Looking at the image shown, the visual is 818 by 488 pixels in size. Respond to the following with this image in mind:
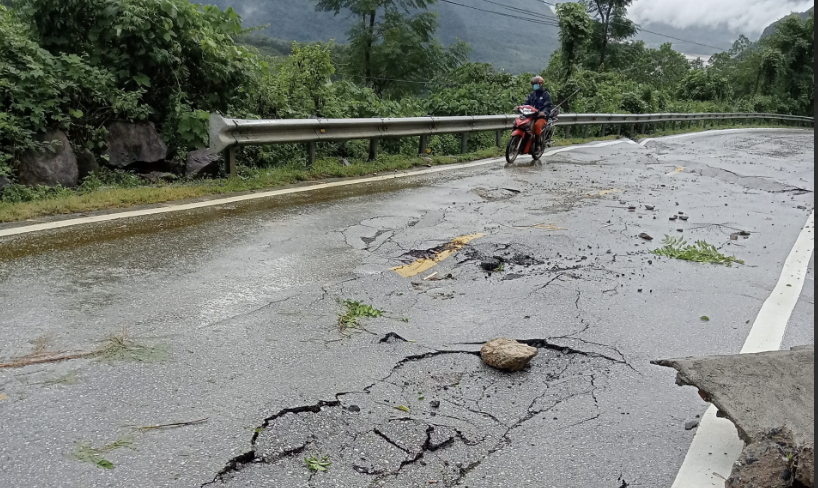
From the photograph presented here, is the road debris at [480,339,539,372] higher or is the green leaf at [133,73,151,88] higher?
the green leaf at [133,73,151,88]

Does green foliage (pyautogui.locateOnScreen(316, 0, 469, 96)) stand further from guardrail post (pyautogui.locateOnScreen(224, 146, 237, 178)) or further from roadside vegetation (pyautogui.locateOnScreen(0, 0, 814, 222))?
guardrail post (pyautogui.locateOnScreen(224, 146, 237, 178))

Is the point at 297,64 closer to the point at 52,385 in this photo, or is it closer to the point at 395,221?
the point at 395,221

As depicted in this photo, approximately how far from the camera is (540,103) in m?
12.5

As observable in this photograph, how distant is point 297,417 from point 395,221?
13.0ft

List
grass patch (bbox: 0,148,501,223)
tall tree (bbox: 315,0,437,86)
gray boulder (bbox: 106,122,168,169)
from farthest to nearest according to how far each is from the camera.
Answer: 1. tall tree (bbox: 315,0,437,86)
2. gray boulder (bbox: 106,122,168,169)
3. grass patch (bbox: 0,148,501,223)

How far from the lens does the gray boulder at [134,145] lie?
797cm

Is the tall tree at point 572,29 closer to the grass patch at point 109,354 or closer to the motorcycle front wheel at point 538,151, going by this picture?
the motorcycle front wheel at point 538,151

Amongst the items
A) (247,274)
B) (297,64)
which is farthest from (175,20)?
(247,274)

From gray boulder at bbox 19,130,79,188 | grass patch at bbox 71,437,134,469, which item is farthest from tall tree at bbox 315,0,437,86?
grass patch at bbox 71,437,134,469

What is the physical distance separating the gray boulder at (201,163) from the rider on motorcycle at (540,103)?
6.41 metres

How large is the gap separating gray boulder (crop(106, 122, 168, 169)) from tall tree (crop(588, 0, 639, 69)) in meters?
64.5

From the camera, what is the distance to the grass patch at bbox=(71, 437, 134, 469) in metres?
2.37

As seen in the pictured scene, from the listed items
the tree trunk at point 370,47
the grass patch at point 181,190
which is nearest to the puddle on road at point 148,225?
the grass patch at point 181,190

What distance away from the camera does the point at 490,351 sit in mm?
3418
